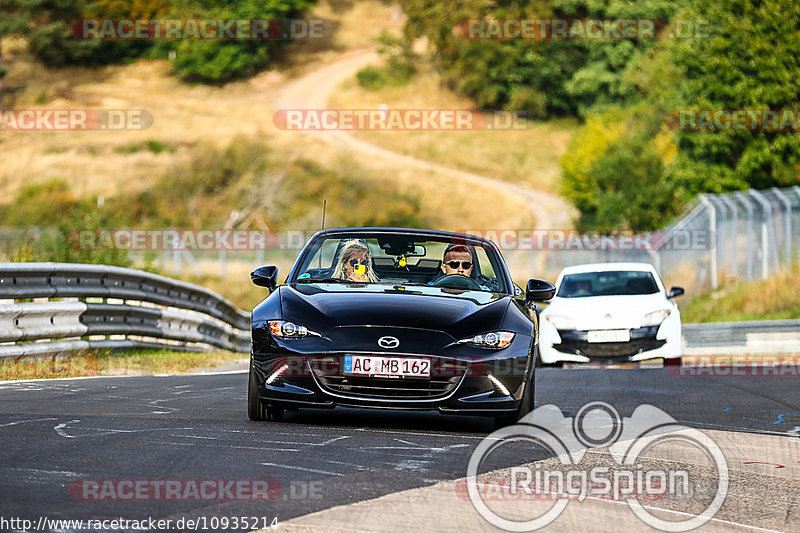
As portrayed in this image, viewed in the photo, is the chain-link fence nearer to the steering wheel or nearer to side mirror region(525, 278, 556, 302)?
side mirror region(525, 278, 556, 302)

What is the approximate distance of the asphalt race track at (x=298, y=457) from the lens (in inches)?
219

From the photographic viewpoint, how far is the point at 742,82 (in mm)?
43438

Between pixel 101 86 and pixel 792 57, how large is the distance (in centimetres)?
6435

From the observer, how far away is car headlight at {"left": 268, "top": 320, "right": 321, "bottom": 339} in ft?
28.1

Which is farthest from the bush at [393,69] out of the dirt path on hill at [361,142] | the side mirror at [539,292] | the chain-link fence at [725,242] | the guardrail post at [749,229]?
the side mirror at [539,292]

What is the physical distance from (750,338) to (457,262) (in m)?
14.1

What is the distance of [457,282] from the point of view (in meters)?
9.80

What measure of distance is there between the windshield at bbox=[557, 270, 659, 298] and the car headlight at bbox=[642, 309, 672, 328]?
2.83 ft

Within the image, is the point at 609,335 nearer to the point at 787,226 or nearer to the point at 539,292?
the point at 539,292

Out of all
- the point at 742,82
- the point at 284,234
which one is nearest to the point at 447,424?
the point at 742,82

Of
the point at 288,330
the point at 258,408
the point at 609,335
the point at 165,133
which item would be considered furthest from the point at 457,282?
the point at 165,133

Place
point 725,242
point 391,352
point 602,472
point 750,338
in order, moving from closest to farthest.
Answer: point 602,472 → point 391,352 → point 750,338 → point 725,242

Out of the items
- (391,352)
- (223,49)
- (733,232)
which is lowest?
(391,352)

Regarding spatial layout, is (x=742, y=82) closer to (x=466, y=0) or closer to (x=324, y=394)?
(x=324, y=394)
